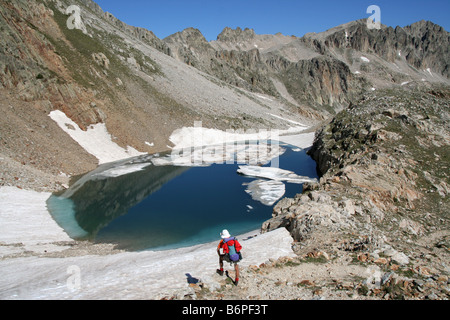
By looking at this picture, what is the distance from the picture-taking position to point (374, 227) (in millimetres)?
14984

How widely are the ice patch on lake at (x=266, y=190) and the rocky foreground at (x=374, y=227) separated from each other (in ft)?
23.7

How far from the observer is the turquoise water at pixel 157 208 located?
20939 mm

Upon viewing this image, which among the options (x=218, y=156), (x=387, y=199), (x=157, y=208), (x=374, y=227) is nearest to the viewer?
(x=374, y=227)

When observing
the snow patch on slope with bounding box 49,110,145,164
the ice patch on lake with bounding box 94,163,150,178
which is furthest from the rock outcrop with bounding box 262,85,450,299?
the snow patch on slope with bounding box 49,110,145,164

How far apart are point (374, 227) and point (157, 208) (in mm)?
18437

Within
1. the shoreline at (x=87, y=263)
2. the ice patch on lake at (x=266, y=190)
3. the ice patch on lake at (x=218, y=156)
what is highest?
the ice patch on lake at (x=218, y=156)

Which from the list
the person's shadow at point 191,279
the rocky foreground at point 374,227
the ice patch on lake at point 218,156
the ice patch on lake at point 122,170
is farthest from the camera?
the ice patch on lake at point 218,156

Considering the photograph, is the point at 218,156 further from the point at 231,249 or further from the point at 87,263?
the point at 231,249

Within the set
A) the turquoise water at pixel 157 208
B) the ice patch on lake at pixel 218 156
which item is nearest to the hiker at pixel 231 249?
the turquoise water at pixel 157 208

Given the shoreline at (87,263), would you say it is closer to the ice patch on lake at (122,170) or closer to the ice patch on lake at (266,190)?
the ice patch on lake at (266,190)

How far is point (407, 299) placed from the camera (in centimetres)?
795

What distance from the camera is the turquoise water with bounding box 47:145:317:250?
2094 centimetres

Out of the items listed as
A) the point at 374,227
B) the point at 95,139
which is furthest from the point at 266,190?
the point at 95,139

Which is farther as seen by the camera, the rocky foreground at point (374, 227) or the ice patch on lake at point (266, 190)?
the ice patch on lake at point (266, 190)
